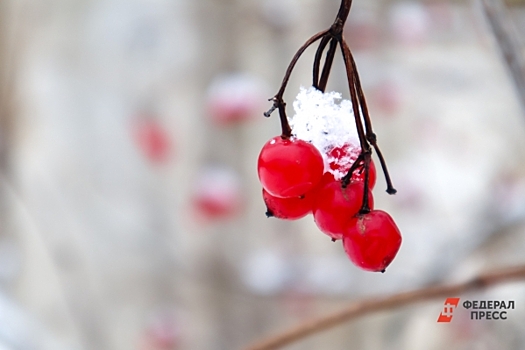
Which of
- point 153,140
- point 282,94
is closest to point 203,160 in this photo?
point 153,140

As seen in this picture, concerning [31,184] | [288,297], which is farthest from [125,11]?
[288,297]

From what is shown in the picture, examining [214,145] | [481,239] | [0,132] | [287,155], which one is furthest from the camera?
[214,145]

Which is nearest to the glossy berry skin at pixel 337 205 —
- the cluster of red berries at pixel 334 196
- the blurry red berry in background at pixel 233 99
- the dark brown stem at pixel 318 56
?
the cluster of red berries at pixel 334 196

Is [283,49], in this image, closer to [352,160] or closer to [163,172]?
[163,172]

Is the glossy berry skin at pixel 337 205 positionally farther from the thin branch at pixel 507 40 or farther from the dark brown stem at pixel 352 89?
the thin branch at pixel 507 40

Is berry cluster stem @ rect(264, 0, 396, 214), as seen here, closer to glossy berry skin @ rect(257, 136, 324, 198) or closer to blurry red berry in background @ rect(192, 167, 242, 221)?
glossy berry skin @ rect(257, 136, 324, 198)

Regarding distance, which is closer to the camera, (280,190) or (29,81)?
(280,190)

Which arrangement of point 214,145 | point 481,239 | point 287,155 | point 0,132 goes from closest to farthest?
point 287,155 → point 481,239 → point 0,132 → point 214,145

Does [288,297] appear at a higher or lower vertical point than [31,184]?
lower
